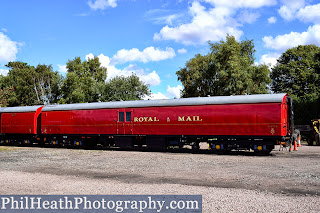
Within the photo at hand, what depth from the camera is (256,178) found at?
10.4 meters

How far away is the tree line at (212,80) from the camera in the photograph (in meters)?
39.6

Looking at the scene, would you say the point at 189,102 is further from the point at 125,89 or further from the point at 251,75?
the point at 125,89

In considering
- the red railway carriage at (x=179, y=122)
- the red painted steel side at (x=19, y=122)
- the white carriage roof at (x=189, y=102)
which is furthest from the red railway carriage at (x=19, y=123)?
the white carriage roof at (x=189, y=102)

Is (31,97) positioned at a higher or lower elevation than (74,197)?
higher

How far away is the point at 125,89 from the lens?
49656mm

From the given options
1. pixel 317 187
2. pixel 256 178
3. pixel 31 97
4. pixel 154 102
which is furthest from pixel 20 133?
pixel 31 97

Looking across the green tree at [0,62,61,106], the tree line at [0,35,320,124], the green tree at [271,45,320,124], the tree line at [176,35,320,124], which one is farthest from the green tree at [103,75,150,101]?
the green tree at [271,45,320,124]

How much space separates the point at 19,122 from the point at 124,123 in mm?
11389

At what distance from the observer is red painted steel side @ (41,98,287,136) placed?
700 inches

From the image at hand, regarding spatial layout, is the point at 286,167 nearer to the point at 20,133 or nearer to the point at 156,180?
the point at 156,180

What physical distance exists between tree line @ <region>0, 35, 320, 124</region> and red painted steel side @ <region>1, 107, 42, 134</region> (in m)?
15.4

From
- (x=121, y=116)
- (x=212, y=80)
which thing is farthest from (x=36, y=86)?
(x=121, y=116)

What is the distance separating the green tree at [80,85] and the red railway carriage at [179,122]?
2735 centimetres

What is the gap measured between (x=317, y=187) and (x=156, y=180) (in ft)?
15.7
